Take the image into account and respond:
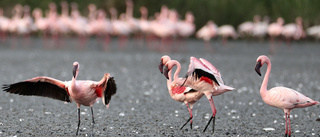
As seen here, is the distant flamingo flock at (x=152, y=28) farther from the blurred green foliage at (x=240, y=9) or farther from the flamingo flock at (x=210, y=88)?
the flamingo flock at (x=210, y=88)

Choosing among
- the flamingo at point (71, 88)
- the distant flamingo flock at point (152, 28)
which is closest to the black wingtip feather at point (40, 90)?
the flamingo at point (71, 88)

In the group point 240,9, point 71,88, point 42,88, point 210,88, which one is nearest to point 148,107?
point 210,88

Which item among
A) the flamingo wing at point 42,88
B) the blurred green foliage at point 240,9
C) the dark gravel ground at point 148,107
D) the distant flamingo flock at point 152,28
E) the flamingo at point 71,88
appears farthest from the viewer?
the blurred green foliage at point 240,9

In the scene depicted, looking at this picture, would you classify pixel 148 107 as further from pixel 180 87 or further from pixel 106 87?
pixel 106 87

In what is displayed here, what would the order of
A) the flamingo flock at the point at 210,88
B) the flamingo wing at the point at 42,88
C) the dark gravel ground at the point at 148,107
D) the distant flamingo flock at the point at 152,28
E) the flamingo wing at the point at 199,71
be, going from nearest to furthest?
1. the flamingo wing at the point at 199,71
2. the flamingo flock at the point at 210,88
3. the flamingo wing at the point at 42,88
4. the dark gravel ground at the point at 148,107
5. the distant flamingo flock at the point at 152,28

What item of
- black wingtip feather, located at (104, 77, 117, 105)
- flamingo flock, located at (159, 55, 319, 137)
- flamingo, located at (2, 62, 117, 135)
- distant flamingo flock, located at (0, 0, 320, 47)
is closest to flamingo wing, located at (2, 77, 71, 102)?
flamingo, located at (2, 62, 117, 135)

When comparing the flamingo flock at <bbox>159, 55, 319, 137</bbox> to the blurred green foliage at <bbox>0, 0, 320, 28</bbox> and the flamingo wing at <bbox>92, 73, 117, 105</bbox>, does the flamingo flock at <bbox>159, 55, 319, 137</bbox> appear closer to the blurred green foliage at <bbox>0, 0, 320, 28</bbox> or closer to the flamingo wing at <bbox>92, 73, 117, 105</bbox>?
the flamingo wing at <bbox>92, 73, 117, 105</bbox>

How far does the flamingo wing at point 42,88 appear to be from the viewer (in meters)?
6.03

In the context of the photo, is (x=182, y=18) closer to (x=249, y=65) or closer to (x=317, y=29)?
(x=317, y=29)

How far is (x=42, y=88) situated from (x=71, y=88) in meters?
0.44

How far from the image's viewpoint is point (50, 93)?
244 inches

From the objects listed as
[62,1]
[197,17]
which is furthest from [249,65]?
[62,1]

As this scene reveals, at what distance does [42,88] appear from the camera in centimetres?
618

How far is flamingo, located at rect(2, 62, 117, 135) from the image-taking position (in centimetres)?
591
